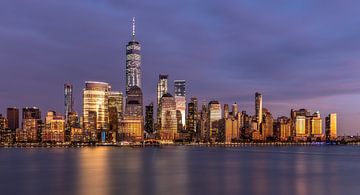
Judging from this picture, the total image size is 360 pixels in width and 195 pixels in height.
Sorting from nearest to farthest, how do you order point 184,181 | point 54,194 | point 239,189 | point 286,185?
point 54,194 → point 239,189 → point 286,185 → point 184,181

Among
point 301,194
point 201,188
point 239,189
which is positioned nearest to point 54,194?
point 201,188

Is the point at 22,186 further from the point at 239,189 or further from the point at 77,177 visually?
the point at 239,189

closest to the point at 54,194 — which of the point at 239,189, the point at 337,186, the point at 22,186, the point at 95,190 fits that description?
the point at 95,190

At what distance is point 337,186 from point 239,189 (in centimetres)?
1366

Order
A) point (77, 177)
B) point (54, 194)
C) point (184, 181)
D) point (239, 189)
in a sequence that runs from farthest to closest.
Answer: point (77, 177)
point (184, 181)
point (239, 189)
point (54, 194)

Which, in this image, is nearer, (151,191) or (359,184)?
(151,191)

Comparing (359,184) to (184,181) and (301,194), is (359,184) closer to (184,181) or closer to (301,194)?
(301,194)

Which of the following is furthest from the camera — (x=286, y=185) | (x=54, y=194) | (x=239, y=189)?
(x=286, y=185)

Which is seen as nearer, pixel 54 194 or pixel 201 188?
pixel 54 194

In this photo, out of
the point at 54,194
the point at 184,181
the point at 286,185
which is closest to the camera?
the point at 54,194

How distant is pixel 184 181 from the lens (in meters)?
69.1

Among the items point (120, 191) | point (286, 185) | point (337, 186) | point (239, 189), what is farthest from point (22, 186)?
point (337, 186)

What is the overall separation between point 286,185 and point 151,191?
1873cm

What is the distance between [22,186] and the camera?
63688 millimetres
